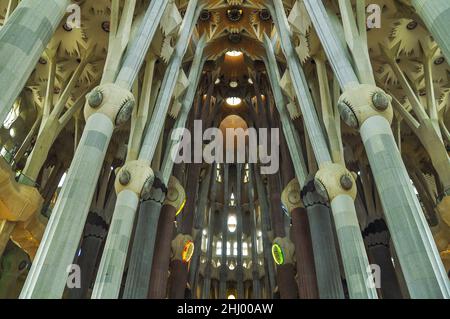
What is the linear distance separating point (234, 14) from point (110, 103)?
15.5m

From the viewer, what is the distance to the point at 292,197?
1638cm

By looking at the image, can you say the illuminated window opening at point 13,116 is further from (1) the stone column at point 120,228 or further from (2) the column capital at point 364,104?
(2) the column capital at point 364,104

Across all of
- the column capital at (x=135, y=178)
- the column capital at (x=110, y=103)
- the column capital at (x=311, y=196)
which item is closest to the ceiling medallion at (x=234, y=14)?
the column capital at (x=311, y=196)

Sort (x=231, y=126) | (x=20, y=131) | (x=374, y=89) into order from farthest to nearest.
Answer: (x=231, y=126) → (x=20, y=131) → (x=374, y=89)

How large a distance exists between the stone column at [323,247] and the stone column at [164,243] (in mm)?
5507

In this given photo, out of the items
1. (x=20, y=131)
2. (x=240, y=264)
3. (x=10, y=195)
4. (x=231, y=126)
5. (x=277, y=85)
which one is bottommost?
(x=10, y=195)

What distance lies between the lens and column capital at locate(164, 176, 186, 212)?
15766mm

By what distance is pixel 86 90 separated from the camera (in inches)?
704

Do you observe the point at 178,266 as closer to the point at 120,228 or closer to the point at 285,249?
the point at 285,249

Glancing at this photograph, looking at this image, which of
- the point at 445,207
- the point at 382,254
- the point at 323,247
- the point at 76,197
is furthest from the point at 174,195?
the point at 445,207

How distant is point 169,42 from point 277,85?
605 cm

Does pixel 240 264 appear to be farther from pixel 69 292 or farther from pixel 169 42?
pixel 169 42

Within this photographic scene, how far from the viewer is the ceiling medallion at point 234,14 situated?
72.7ft
